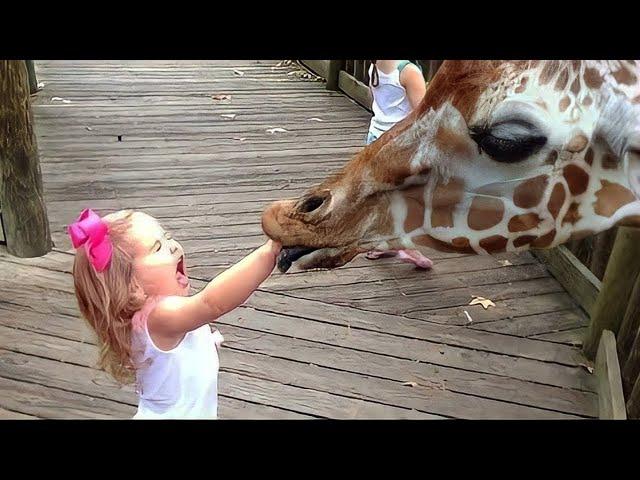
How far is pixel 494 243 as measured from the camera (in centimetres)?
145

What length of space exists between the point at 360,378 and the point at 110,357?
1331 mm

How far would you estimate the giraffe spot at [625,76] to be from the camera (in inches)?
50.5

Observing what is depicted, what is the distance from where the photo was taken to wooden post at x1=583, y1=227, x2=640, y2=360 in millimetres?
2549

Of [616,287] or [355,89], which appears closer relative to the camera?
[616,287]

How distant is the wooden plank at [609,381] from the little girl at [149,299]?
1.54 m

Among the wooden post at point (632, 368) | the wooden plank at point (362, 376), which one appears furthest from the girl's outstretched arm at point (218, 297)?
the wooden post at point (632, 368)

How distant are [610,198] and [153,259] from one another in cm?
91

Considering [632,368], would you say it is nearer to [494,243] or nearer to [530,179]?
[494,243]

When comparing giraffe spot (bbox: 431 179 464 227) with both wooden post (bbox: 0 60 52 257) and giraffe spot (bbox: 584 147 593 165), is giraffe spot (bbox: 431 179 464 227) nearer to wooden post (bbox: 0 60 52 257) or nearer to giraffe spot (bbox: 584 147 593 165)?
giraffe spot (bbox: 584 147 593 165)

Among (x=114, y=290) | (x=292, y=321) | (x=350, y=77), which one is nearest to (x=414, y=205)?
(x=114, y=290)

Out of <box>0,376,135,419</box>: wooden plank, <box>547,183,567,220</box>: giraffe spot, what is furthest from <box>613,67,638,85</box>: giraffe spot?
<box>0,376,135,419</box>: wooden plank

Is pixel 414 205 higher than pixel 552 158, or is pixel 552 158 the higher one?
pixel 552 158

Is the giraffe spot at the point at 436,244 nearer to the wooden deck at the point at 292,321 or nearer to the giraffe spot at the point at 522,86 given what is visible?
the giraffe spot at the point at 522,86

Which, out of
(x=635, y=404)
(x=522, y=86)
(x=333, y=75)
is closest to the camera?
(x=522, y=86)
